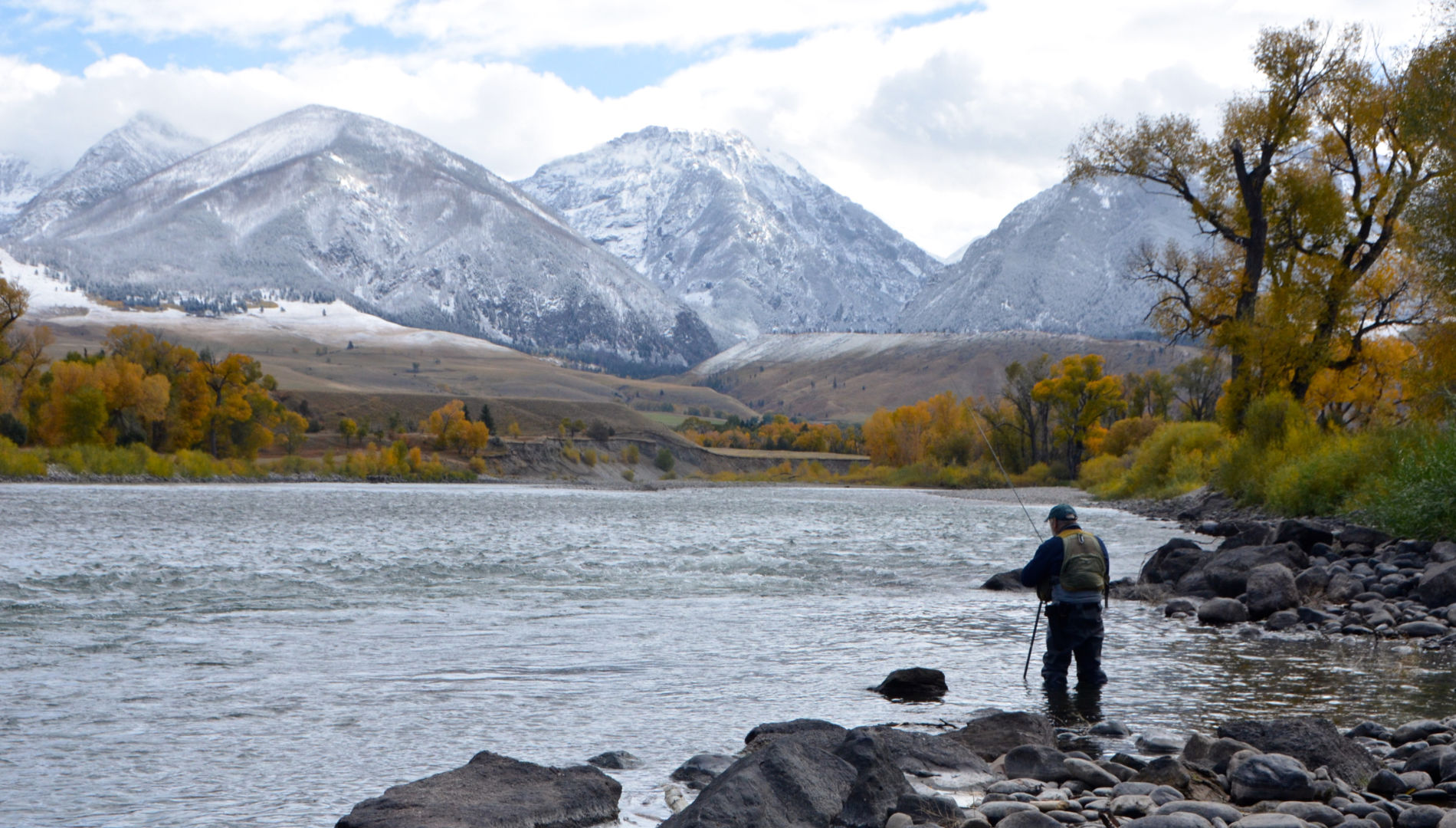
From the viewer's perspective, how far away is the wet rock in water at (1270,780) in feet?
26.1

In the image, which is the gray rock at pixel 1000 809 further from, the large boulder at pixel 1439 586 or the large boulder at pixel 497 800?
the large boulder at pixel 1439 586

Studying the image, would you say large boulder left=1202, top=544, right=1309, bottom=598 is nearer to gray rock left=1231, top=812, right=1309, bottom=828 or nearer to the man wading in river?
the man wading in river

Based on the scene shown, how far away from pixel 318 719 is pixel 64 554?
23.3 meters

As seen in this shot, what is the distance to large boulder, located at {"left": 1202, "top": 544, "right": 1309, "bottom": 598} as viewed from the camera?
19859 mm

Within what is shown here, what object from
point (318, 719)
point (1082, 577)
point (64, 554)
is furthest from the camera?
point (64, 554)

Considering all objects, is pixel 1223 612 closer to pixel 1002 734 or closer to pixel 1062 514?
pixel 1062 514

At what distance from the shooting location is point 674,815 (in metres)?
7.60

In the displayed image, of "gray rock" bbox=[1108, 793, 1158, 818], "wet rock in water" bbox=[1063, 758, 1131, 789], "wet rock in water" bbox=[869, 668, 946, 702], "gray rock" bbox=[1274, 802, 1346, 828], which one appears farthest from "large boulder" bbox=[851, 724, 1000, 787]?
"wet rock in water" bbox=[869, 668, 946, 702]

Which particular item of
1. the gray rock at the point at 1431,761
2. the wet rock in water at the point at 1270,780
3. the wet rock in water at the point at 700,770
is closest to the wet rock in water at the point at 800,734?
the wet rock in water at the point at 700,770

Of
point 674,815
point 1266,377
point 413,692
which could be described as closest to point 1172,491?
point 1266,377

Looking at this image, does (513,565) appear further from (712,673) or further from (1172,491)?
(1172,491)

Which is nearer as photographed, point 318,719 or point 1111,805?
point 1111,805

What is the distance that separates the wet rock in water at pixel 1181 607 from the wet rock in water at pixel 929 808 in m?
12.7

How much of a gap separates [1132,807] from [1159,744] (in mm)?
2585
